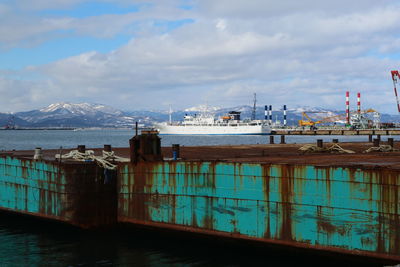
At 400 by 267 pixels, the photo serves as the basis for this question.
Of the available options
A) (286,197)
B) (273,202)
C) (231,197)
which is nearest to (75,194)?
(231,197)

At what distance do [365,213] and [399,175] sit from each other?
1.82 metres

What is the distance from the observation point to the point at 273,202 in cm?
1902

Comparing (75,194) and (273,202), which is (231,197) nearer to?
(273,202)

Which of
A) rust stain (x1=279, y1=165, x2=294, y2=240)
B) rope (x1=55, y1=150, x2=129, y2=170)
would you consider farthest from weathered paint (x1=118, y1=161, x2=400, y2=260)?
rope (x1=55, y1=150, x2=129, y2=170)

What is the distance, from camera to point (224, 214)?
20312 millimetres

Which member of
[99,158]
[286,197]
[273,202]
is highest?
[99,158]

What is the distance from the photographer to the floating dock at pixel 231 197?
16781 mm

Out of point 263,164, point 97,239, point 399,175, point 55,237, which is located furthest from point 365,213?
point 55,237

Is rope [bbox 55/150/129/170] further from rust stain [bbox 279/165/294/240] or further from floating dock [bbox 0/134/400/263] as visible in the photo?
rust stain [bbox 279/165/294/240]

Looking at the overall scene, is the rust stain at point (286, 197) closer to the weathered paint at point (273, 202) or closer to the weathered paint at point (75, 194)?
the weathered paint at point (273, 202)

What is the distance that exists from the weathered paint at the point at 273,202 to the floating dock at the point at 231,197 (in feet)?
0.12

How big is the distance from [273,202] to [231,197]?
202 centimetres

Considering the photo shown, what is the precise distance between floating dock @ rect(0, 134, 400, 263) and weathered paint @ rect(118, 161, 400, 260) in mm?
36

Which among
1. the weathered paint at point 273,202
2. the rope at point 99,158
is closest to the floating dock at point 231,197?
the weathered paint at point 273,202
